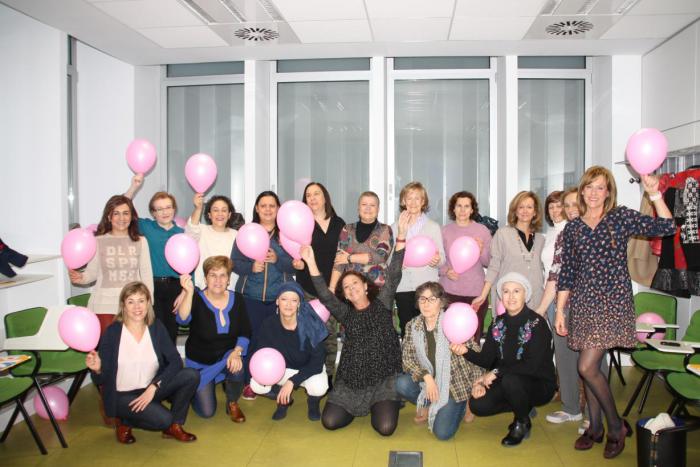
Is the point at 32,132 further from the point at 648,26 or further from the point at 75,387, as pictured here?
the point at 648,26

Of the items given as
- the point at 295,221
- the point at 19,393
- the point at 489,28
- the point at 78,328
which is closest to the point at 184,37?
the point at 295,221

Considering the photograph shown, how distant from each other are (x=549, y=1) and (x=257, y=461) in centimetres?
328

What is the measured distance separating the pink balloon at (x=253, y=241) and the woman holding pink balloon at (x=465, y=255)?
1230 millimetres

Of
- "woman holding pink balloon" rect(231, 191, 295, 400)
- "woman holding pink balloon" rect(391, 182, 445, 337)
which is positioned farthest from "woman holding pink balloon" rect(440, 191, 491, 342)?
"woman holding pink balloon" rect(231, 191, 295, 400)

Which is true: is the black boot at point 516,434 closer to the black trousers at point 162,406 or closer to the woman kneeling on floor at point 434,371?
the woman kneeling on floor at point 434,371

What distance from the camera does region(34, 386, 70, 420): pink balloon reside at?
3.50m

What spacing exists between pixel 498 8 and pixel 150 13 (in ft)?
7.71

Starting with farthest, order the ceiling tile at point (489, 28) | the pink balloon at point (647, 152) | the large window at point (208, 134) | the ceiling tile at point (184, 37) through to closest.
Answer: the large window at point (208, 134)
the ceiling tile at point (184, 37)
the ceiling tile at point (489, 28)
the pink balloon at point (647, 152)

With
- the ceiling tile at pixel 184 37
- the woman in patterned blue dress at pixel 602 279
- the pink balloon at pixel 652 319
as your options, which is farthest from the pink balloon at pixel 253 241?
the pink balloon at pixel 652 319

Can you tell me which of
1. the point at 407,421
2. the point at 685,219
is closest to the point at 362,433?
the point at 407,421

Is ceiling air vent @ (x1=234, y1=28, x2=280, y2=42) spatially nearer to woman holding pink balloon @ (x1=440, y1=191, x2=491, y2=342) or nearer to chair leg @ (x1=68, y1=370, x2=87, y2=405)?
woman holding pink balloon @ (x1=440, y1=191, x2=491, y2=342)

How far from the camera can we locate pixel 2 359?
2.86m

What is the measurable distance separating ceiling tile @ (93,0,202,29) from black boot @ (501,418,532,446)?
132 inches

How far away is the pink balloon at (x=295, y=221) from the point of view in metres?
3.25
